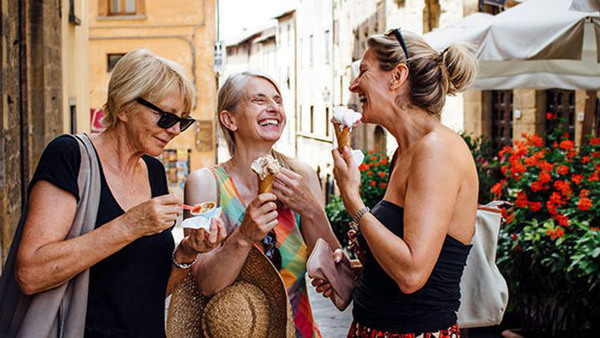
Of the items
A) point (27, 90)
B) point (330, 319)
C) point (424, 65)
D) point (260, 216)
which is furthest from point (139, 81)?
point (27, 90)

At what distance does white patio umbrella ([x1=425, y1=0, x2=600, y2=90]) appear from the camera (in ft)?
22.9

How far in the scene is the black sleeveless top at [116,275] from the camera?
260 centimetres

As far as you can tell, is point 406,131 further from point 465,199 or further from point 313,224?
point 313,224

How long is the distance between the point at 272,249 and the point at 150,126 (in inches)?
27.9

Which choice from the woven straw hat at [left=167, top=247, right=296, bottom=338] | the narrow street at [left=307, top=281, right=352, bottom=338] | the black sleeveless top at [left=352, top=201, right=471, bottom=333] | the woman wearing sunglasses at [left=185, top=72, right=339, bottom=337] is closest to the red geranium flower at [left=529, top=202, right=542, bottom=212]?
the narrow street at [left=307, top=281, right=352, bottom=338]

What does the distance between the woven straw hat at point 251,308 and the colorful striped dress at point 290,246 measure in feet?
0.77

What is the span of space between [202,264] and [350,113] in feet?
2.47

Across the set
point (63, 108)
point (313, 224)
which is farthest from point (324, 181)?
point (313, 224)

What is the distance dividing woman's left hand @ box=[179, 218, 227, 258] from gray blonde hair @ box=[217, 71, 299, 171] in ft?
2.15

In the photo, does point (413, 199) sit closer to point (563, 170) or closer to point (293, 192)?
point (293, 192)

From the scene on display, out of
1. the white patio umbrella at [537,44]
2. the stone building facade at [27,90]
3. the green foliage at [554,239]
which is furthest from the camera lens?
the stone building facade at [27,90]

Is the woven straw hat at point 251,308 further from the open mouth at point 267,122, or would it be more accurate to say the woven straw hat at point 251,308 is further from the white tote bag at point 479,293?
the white tote bag at point 479,293

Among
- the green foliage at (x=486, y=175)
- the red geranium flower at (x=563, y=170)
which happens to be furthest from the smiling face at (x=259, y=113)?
the green foliage at (x=486, y=175)

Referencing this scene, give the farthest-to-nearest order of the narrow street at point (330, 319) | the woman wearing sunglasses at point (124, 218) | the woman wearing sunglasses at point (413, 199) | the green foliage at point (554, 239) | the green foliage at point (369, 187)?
the green foliage at point (369, 187), the narrow street at point (330, 319), the green foliage at point (554, 239), the woman wearing sunglasses at point (413, 199), the woman wearing sunglasses at point (124, 218)
